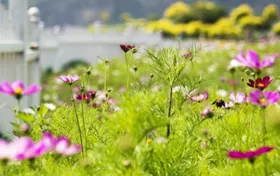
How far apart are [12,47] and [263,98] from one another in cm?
363

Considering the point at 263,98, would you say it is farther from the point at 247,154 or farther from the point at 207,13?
the point at 207,13

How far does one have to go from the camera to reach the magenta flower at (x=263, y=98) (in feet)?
5.27

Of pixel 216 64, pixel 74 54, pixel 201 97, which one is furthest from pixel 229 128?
pixel 74 54

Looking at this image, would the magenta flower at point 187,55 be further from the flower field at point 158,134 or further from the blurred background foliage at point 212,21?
the blurred background foliage at point 212,21

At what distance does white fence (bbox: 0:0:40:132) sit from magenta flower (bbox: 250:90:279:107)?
3231 mm

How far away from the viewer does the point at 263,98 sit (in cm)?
165

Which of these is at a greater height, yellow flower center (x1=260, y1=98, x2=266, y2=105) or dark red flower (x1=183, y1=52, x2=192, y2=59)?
dark red flower (x1=183, y1=52, x2=192, y2=59)

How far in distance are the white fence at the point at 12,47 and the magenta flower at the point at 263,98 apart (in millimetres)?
3231

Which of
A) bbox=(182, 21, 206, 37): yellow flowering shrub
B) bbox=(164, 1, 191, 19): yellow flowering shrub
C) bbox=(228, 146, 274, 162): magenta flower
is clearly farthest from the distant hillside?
bbox=(228, 146, 274, 162): magenta flower

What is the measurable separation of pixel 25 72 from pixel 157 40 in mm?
19244

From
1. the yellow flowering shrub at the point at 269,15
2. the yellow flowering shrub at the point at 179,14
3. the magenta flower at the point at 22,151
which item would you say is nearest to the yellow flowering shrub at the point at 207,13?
the yellow flowering shrub at the point at 179,14

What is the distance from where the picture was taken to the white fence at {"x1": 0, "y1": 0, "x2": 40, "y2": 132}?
4957 millimetres

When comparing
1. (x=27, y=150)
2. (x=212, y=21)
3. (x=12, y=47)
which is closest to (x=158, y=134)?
(x=27, y=150)

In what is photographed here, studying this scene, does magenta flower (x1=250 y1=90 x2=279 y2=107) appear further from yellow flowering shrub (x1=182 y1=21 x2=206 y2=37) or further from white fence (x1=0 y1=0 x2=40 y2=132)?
yellow flowering shrub (x1=182 y1=21 x2=206 y2=37)
